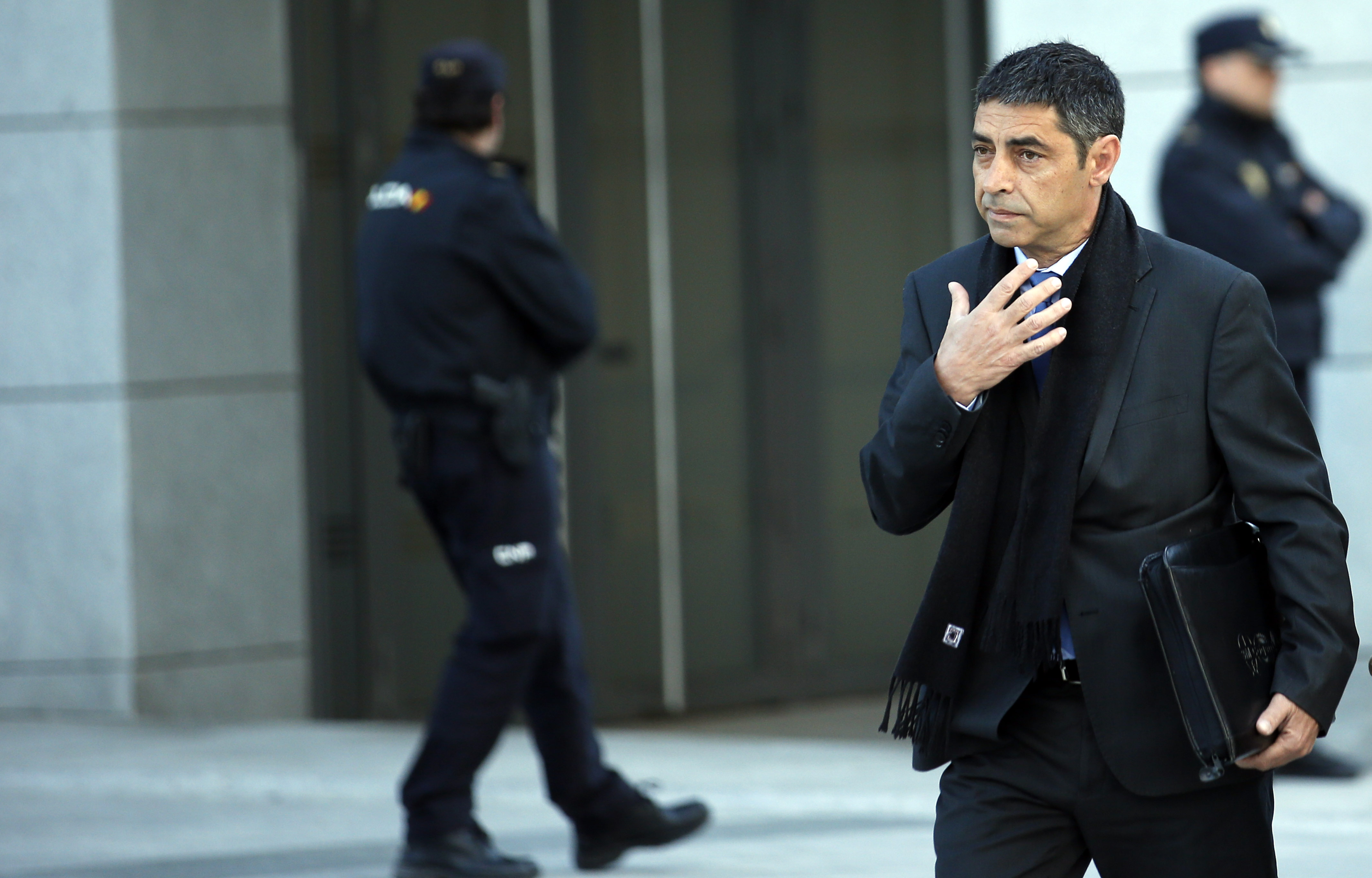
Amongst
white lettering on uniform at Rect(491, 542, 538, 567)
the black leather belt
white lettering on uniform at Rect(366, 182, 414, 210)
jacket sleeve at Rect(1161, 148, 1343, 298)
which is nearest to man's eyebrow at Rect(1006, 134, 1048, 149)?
the black leather belt

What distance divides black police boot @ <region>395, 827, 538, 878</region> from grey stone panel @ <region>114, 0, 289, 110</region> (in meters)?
3.65

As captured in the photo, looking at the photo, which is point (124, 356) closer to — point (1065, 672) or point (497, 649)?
point (497, 649)

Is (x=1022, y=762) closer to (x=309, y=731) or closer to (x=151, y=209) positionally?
(x=309, y=731)

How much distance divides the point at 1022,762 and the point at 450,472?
2459 mm

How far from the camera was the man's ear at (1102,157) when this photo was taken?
2887 millimetres

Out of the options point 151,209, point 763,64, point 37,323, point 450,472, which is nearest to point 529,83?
point 763,64

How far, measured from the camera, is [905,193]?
866 cm

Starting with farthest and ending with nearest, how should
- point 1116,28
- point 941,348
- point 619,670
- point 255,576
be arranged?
point 619,670
point 255,576
point 1116,28
point 941,348

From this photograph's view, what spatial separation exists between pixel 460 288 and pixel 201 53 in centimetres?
304

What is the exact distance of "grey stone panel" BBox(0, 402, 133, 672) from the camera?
24.4 feet

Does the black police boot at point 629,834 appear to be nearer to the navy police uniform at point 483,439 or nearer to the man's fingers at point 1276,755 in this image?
the navy police uniform at point 483,439

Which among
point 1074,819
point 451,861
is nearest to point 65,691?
point 451,861

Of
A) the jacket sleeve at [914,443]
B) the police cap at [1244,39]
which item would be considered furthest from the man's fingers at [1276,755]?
the police cap at [1244,39]

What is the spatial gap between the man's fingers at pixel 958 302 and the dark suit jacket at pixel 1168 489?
0.26ft
